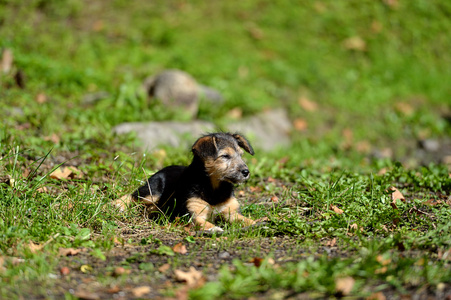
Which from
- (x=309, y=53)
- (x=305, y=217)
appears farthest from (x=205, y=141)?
(x=309, y=53)

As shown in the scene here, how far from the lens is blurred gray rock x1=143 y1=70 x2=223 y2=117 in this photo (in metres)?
10.0

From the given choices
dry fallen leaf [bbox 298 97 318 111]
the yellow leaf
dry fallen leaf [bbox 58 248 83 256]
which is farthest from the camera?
dry fallen leaf [bbox 298 97 318 111]

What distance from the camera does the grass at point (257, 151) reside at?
13.1 ft

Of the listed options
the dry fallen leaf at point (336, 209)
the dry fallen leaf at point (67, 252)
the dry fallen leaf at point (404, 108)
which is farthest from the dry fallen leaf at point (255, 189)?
the dry fallen leaf at point (404, 108)

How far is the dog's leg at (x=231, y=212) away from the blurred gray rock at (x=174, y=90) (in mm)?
4766

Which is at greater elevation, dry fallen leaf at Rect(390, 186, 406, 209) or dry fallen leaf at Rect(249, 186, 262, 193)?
dry fallen leaf at Rect(390, 186, 406, 209)

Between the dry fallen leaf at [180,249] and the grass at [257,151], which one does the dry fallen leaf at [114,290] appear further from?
the dry fallen leaf at [180,249]

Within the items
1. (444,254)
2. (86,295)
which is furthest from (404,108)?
(86,295)

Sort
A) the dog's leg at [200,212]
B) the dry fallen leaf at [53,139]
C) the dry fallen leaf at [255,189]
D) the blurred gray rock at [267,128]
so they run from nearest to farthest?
the dog's leg at [200,212]
the dry fallen leaf at [255,189]
the dry fallen leaf at [53,139]
the blurred gray rock at [267,128]

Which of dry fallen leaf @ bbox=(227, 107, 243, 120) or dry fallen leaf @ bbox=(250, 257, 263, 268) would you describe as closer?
dry fallen leaf @ bbox=(250, 257, 263, 268)

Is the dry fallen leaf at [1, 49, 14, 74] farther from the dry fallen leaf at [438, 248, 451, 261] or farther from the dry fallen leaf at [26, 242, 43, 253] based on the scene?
the dry fallen leaf at [438, 248, 451, 261]

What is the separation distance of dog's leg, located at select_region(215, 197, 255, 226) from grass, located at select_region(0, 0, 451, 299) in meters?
0.27

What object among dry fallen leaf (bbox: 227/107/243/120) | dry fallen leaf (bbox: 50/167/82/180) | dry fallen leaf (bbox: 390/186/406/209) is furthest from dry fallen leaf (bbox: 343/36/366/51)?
dry fallen leaf (bbox: 50/167/82/180)

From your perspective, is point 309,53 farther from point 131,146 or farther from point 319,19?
point 131,146
